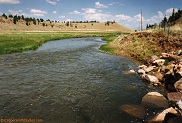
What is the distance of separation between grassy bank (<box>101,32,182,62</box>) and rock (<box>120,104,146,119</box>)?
18.8 m

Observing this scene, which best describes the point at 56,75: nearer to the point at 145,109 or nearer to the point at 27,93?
the point at 27,93

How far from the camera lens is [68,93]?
1767 centimetres

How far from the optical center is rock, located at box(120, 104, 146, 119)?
13.5 m

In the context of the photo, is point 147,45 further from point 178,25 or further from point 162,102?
point 178,25

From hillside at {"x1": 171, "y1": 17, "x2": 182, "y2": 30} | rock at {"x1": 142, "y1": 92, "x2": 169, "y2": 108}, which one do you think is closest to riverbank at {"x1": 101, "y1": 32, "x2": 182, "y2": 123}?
rock at {"x1": 142, "y1": 92, "x2": 169, "y2": 108}

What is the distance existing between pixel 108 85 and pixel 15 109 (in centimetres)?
937

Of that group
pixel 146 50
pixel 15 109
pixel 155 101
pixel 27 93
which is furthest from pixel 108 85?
pixel 146 50

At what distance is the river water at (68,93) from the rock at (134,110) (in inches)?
18.6

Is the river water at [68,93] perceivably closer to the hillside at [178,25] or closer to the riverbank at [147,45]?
the riverbank at [147,45]

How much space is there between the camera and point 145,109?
1438 centimetres

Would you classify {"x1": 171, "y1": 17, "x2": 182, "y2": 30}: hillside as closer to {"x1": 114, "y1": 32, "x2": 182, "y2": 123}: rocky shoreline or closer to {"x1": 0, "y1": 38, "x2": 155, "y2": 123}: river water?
{"x1": 114, "y1": 32, "x2": 182, "y2": 123}: rocky shoreline

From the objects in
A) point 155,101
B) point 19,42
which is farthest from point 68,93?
point 19,42

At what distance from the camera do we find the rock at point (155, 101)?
588 inches

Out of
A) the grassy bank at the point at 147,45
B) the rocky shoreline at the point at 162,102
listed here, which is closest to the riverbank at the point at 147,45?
the grassy bank at the point at 147,45
